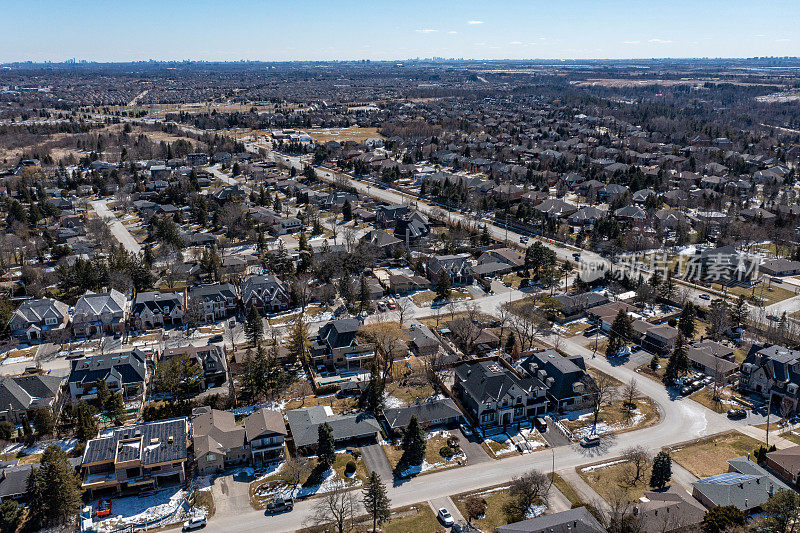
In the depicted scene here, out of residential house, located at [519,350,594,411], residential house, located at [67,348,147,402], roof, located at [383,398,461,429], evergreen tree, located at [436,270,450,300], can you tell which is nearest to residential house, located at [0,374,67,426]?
residential house, located at [67,348,147,402]

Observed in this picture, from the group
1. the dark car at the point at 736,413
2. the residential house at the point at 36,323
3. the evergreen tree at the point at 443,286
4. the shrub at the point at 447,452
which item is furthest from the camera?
the evergreen tree at the point at 443,286

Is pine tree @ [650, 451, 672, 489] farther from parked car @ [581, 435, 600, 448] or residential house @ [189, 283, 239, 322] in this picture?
residential house @ [189, 283, 239, 322]

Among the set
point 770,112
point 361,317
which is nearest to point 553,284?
point 361,317

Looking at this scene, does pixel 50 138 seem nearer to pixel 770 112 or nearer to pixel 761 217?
pixel 761 217

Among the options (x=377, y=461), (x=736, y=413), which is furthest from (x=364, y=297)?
(x=736, y=413)

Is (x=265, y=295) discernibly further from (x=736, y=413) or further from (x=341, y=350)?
(x=736, y=413)

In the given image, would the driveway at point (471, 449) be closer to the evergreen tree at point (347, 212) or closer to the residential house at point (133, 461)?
the residential house at point (133, 461)

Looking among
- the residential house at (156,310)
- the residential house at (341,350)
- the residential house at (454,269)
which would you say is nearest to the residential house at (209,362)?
the residential house at (341,350)
